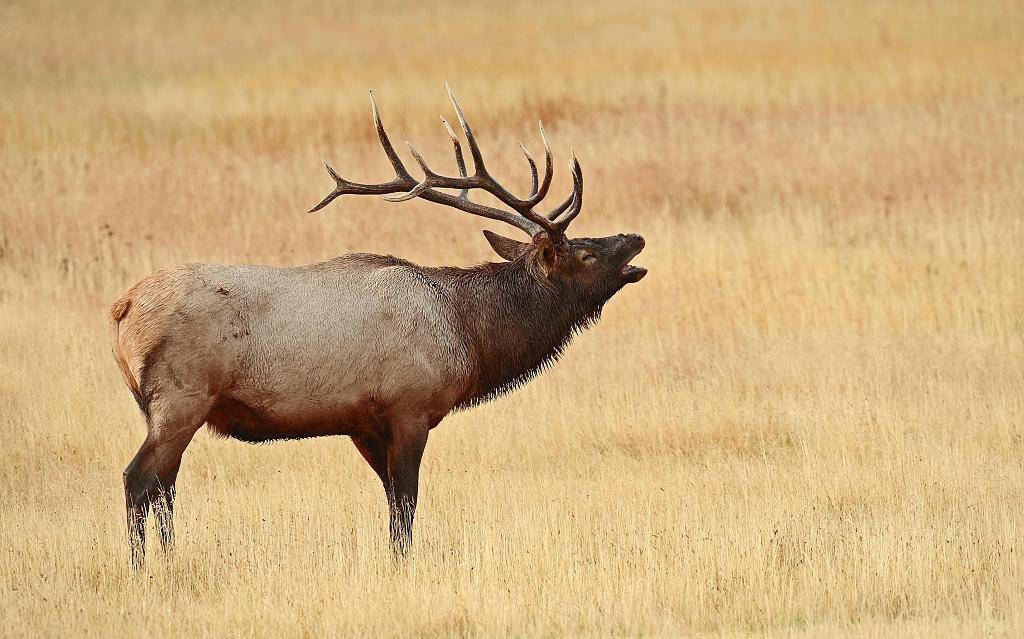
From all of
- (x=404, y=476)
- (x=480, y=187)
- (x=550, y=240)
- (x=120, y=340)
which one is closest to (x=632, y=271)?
(x=550, y=240)

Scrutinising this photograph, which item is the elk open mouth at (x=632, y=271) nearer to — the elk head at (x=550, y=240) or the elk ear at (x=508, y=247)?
the elk head at (x=550, y=240)

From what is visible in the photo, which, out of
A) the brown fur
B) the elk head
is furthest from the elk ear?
the brown fur

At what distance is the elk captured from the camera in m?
6.93

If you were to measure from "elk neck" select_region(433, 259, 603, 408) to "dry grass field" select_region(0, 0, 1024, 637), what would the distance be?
0.79 metres

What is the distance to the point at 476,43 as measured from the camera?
2458cm

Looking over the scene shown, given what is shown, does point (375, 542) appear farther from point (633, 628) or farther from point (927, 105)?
point (927, 105)

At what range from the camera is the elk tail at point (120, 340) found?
23.1 feet

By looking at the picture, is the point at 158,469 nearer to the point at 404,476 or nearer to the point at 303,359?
the point at 303,359

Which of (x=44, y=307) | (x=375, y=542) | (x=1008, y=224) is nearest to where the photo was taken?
(x=375, y=542)

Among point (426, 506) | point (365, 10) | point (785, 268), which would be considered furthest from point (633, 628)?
point (365, 10)

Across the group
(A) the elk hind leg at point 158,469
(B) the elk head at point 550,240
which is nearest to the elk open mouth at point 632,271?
(B) the elk head at point 550,240

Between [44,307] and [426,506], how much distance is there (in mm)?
5215

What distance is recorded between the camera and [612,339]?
11562 mm

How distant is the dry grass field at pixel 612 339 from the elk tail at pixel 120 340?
0.85m
